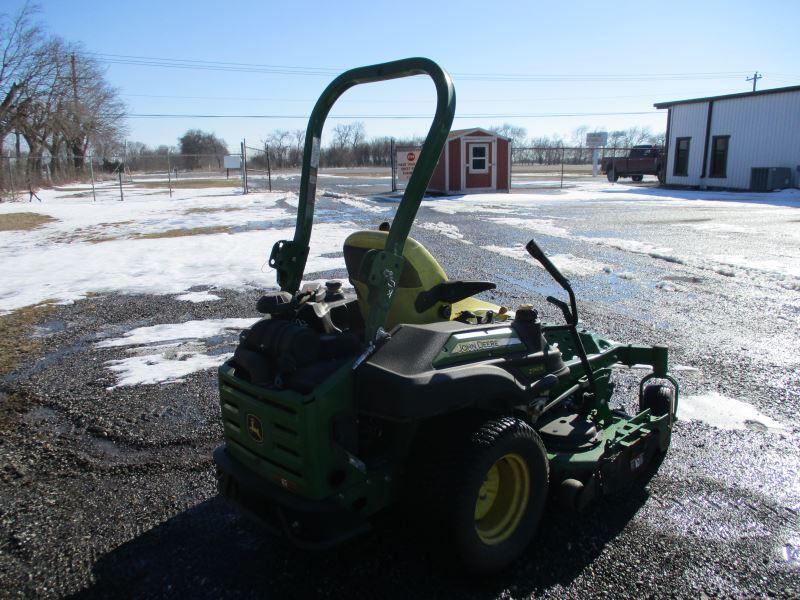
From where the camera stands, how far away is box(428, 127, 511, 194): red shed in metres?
25.7

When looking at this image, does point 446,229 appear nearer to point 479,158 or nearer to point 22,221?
point 22,221

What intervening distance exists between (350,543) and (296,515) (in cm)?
56

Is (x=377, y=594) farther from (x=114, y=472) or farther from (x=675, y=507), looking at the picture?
(x=114, y=472)

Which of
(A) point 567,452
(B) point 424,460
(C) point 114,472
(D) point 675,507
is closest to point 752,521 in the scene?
(D) point 675,507

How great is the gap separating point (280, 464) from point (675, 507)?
210 cm

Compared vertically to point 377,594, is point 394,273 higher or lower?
higher

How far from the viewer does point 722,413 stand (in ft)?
13.9

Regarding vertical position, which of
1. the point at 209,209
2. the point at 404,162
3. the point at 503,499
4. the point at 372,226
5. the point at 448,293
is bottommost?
the point at 503,499

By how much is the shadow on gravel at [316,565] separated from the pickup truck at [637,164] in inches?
1370

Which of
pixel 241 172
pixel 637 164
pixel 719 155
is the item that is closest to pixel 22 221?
pixel 241 172

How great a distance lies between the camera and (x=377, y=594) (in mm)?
2480

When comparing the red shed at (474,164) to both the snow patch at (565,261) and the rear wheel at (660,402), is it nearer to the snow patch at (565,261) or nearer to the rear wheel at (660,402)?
the snow patch at (565,261)

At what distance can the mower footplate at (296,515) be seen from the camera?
90.5 inches

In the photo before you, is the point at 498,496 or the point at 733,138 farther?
the point at 733,138
